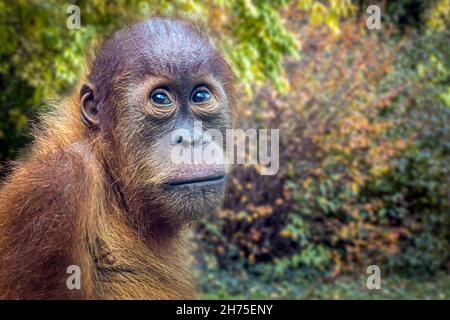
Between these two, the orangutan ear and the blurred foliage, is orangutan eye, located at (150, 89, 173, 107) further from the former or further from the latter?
the blurred foliage

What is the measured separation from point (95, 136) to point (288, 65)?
21.7 feet

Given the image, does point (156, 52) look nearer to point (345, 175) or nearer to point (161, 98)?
point (161, 98)

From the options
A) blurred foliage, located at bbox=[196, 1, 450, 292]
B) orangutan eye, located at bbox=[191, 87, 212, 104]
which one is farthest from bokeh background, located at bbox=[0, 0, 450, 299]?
orangutan eye, located at bbox=[191, 87, 212, 104]

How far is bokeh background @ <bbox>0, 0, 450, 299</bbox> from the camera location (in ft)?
24.4

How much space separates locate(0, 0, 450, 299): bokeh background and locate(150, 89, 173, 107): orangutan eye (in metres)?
3.56

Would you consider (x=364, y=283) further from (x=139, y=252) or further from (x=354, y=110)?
(x=139, y=252)

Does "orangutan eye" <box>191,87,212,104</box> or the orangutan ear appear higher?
"orangutan eye" <box>191,87,212,104</box>

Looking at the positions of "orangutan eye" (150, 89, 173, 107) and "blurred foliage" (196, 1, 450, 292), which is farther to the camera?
"blurred foliage" (196, 1, 450, 292)

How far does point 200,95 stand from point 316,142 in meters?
6.00

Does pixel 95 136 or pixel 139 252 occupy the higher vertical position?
pixel 95 136

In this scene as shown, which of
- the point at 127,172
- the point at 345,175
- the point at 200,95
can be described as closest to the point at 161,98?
the point at 200,95
